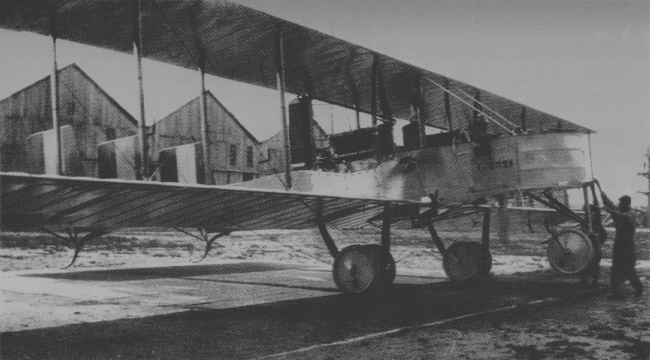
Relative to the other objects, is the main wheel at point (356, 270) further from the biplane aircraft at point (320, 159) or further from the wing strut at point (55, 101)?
the wing strut at point (55, 101)

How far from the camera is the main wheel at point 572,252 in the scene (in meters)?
8.77

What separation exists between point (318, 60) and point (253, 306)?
458 centimetres

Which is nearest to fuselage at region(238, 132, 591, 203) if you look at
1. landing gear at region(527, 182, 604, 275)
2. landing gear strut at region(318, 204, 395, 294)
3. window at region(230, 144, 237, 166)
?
landing gear at region(527, 182, 604, 275)

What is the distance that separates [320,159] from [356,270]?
100 inches

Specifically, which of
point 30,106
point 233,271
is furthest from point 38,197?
point 30,106

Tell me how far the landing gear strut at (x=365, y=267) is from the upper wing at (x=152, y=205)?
68cm

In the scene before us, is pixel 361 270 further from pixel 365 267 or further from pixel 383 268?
pixel 383 268

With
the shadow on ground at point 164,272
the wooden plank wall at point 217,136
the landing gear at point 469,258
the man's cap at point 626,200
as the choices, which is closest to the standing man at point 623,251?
the man's cap at point 626,200

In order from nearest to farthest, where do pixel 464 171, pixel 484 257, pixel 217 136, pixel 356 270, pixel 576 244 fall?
pixel 356 270, pixel 464 171, pixel 576 244, pixel 484 257, pixel 217 136

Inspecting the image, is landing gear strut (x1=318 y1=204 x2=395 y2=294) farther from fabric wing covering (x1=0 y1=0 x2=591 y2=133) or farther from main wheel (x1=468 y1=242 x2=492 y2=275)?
fabric wing covering (x1=0 y1=0 x2=591 y2=133)

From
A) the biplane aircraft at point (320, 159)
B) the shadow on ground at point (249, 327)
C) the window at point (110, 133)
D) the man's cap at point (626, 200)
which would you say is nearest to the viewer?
the shadow on ground at point (249, 327)

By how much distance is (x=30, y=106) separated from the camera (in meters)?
23.2

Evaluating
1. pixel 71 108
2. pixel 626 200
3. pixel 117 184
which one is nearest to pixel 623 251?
pixel 626 200

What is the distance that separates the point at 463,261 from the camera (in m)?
10.2
